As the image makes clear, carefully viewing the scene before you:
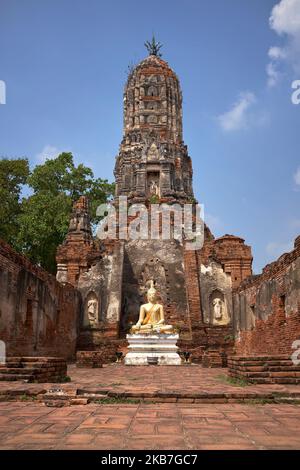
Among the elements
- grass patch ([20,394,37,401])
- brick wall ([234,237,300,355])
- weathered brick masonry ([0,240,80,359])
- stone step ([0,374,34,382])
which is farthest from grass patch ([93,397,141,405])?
weathered brick masonry ([0,240,80,359])

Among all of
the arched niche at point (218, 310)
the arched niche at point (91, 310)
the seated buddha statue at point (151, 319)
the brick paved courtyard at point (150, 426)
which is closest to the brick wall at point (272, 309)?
the arched niche at point (218, 310)

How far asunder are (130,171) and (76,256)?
59.6ft

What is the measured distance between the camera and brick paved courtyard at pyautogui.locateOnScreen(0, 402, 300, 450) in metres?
2.66

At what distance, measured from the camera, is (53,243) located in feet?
75.5

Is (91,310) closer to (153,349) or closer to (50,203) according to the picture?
(153,349)

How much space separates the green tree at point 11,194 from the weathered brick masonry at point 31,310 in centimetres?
737

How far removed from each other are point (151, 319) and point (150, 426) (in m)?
11.3

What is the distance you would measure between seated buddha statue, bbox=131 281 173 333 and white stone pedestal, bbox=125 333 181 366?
1.59 feet

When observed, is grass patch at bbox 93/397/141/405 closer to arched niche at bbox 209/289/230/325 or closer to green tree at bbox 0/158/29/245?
arched niche at bbox 209/289/230/325

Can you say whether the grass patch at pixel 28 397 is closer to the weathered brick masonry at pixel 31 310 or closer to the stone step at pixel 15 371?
the stone step at pixel 15 371

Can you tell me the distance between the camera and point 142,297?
777 inches

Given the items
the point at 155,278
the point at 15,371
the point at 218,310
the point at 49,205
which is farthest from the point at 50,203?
the point at 15,371
